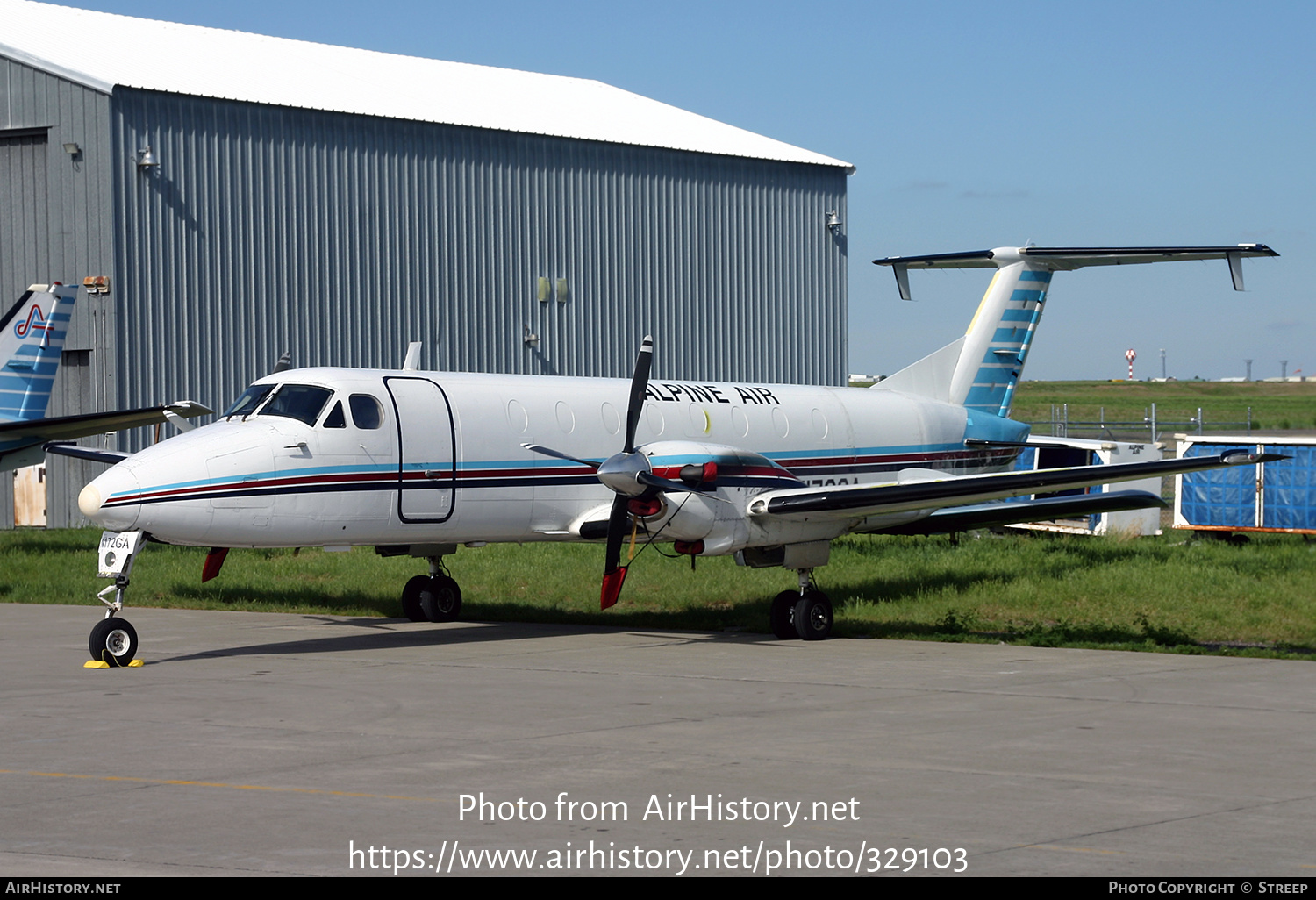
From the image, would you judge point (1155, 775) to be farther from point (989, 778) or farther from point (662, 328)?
point (662, 328)

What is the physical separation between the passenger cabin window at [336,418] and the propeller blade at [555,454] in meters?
2.12

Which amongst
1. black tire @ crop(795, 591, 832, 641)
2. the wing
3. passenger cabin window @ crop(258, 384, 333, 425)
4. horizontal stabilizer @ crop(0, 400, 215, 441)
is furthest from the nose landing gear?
black tire @ crop(795, 591, 832, 641)

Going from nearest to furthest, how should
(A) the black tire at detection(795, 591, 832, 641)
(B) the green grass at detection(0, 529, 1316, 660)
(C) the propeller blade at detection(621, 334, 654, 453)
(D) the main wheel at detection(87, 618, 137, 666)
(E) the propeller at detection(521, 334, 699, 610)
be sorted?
(D) the main wheel at detection(87, 618, 137, 666)
(E) the propeller at detection(521, 334, 699, 610)
(C) the propeller blade at detection(621, 334, 654, 453)
(A) the black tire at detection(795, 591, 832, 641)
(B) the green grass at detection(0, 529, 1316, 660)

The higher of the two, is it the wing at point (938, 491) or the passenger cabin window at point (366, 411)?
the passenger cabin window at point (366, 411)

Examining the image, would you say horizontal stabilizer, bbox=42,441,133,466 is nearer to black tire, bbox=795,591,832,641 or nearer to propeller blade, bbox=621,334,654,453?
propeller blade, bbox=621,334,654,453

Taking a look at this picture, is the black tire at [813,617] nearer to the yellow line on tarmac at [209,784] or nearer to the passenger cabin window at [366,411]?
the passenger cabin window at [366,411]

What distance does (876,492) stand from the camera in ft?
55.7

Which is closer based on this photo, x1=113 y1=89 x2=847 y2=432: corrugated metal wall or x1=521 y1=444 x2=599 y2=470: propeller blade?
x1=521 y1=444 x2=599 y2=470: propeller blade

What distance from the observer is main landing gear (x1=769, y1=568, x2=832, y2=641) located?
17516mm

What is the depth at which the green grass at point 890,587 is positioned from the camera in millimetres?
17906

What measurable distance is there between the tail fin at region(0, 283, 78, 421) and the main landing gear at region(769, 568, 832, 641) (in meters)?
14.2

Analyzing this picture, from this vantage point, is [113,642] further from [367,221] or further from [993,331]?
[367,221]

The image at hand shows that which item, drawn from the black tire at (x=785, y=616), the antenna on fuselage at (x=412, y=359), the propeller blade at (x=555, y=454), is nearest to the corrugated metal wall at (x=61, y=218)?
the antenna on fuselage at (x=412, y=359)
